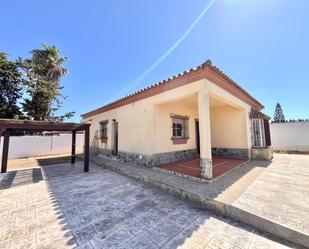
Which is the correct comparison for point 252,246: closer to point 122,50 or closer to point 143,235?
point 143,235

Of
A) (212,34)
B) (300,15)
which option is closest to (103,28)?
(212,34)

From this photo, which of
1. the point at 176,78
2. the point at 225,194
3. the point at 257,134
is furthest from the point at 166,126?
the point at 257,134

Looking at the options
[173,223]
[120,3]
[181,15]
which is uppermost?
[120,3]

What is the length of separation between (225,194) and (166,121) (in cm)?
438

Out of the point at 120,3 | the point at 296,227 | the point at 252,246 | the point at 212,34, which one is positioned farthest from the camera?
the point at 212,34

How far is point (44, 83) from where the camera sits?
16547 mm

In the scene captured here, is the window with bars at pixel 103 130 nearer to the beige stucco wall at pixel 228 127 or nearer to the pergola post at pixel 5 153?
the pergola post at pixel 5 153

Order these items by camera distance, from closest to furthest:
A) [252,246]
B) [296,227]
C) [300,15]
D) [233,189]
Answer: [252,246] < [296,227] < [233,189] < [300,15]

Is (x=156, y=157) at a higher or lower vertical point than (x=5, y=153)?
lower

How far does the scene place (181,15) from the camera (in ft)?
20.8

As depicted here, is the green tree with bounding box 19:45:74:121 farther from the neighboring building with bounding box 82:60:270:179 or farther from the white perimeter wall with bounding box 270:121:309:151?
the white perimeter wall with bounding box 270:121:309:151

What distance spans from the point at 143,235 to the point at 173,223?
0.69m

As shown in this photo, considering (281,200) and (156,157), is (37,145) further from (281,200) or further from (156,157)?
(281,200)

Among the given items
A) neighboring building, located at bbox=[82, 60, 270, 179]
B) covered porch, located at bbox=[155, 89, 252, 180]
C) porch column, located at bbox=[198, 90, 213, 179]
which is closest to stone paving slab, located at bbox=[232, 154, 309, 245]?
porch column, located at bbox=[198, 90, 213, 179]
